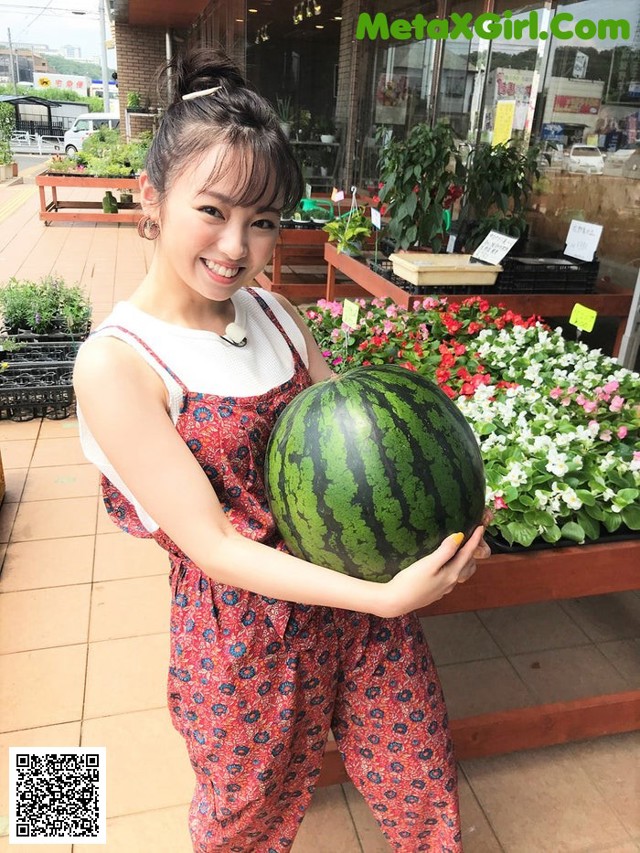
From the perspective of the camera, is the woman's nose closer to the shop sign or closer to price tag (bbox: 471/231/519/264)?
price tag (bbox: 471/231/519/264)

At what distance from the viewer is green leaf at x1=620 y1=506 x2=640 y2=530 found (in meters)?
1.79

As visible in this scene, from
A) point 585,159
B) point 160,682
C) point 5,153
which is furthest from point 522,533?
point 5,153

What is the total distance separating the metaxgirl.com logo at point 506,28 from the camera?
12.8 ft

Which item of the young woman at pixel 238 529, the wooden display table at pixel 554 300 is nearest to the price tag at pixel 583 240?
the wooden display table at pixel 554 300

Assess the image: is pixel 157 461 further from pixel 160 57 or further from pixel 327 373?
pixel 160 57

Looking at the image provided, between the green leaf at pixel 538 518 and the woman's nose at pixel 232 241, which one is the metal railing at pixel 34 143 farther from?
the woman's nose at pixel 232 241

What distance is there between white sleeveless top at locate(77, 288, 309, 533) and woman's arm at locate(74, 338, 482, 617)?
4 cm

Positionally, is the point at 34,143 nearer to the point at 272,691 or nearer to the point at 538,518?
the point at 538,518

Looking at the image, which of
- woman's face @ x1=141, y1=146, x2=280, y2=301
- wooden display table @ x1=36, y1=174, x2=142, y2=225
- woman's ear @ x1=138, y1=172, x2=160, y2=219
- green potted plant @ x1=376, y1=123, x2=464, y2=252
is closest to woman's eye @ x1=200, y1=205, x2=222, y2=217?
woman's face @ x1=141, y1=146, x2=280, y2=301

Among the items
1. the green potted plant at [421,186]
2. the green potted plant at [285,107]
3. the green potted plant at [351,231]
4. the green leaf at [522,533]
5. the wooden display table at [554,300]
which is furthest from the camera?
the green potted plant at [285,107]

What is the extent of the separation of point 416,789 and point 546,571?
0.67 meters

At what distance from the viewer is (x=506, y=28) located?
475 centimetres

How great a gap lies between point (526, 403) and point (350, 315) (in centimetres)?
99

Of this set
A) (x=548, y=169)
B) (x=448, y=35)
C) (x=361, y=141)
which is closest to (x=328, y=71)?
(x=361, y=141)
